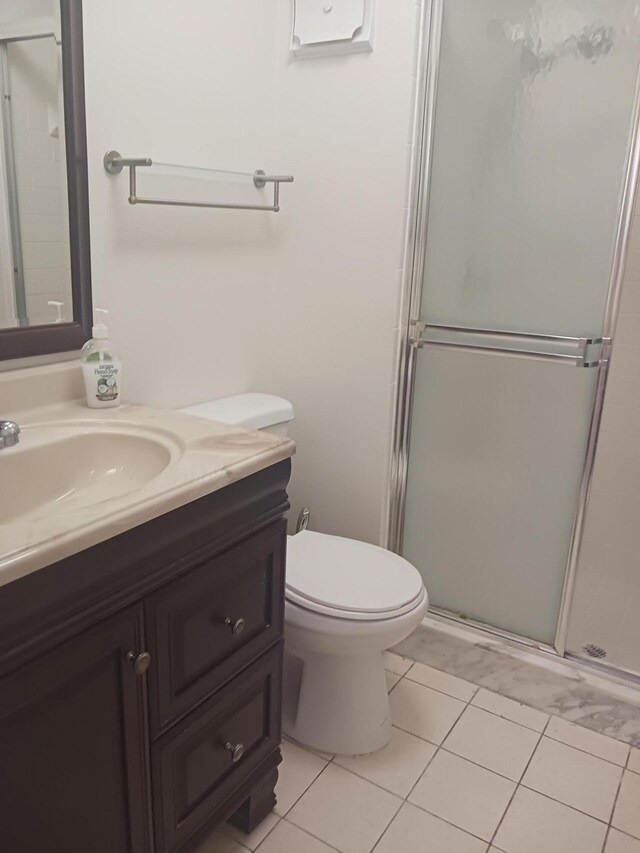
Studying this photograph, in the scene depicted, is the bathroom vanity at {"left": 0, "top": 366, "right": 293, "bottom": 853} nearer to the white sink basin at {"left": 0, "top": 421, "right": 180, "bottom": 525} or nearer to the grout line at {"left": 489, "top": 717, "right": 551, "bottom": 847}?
the white sink basin at {"left": 0, "top": 421, "right": 180, "bottom": 525}

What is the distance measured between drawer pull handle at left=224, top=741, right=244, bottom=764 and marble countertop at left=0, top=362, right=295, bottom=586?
53 cm

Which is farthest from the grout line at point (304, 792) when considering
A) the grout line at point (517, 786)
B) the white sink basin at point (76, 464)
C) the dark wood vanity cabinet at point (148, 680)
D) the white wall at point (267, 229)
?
the white sink basin at point (76, 464)

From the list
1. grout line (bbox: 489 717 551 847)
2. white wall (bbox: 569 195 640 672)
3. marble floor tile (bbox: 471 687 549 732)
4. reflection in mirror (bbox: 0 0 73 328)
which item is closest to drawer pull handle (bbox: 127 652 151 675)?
reflection in mirror (bbox: 0 0 73 328)

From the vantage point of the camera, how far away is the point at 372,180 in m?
1.88

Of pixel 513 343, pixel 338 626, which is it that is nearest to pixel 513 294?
pixel 513 343

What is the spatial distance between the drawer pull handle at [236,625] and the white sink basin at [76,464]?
11.3 inches

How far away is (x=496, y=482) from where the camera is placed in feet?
6.68

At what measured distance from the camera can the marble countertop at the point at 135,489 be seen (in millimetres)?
837

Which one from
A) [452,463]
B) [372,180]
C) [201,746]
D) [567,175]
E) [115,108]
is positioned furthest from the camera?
[452,463]

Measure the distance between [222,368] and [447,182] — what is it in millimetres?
818

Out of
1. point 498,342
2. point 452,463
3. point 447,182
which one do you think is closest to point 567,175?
point 447,182

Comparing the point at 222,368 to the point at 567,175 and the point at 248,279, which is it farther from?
the point at 567,175

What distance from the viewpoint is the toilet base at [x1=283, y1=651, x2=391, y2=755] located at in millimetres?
1683

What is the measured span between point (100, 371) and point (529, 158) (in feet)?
4.01
